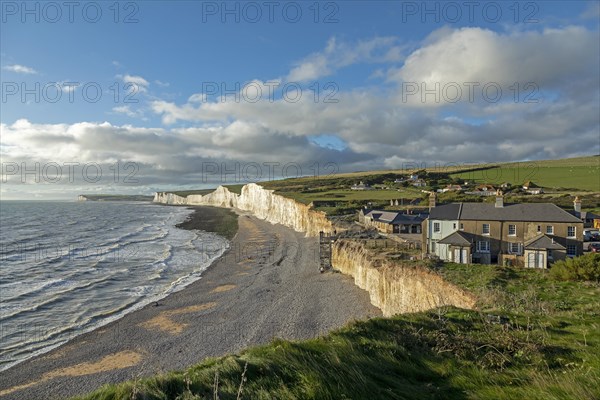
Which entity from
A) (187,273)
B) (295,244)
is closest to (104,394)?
(187,273)

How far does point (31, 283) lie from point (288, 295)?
26.6 m

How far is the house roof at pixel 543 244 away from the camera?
2892 cm

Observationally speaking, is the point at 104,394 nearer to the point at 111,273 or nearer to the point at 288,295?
the point at 288,295

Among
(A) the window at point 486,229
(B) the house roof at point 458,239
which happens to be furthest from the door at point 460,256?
(A) the window at point 486,229

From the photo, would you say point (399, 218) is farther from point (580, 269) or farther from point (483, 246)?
point (580, 269)

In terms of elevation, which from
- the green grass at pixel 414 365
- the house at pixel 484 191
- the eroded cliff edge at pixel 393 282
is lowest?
the eroded cliff edge at pixel 393 282

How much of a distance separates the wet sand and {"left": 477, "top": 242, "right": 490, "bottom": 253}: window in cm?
1131

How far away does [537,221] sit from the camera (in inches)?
1237

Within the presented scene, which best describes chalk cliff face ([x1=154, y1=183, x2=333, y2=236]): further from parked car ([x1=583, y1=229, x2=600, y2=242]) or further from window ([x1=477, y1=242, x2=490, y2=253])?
parked car ([x1=583, y1=229, x2=600, y2=242])

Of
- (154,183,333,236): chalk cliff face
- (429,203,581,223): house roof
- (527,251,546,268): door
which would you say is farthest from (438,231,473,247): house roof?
(154,183,333,236): chalk cliff face

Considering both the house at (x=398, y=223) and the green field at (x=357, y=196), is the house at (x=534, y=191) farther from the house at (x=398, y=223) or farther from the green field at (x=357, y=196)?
the house at (x=398, y=223)

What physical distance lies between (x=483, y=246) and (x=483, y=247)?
9 cm

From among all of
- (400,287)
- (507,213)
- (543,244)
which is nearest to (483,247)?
(507,213)

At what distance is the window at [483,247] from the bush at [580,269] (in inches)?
431
